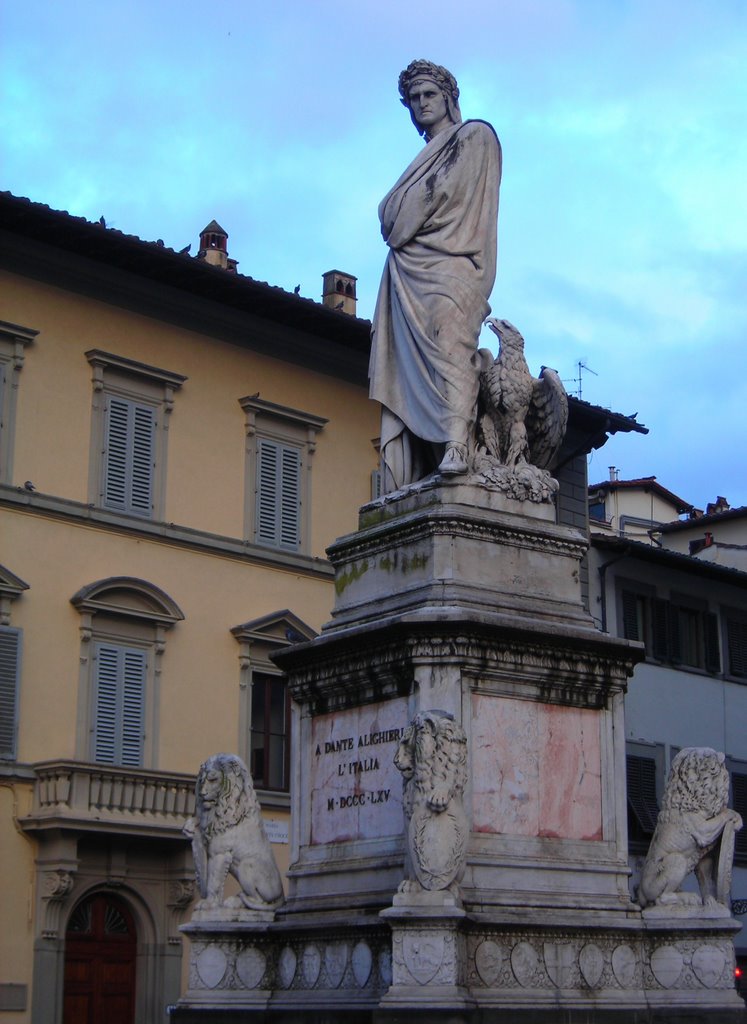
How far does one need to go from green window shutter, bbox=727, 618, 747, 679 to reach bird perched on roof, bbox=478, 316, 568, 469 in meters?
25.8

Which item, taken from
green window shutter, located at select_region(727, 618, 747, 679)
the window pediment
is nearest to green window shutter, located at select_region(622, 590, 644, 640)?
green window shutter, located at select_region(727, 618, 747, 679)

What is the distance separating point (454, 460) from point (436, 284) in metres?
1.34

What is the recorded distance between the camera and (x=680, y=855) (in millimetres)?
11594

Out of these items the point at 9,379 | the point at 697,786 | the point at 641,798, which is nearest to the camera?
the point at 697,786

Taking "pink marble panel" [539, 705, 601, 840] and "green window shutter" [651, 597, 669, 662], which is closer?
"pink marble panel" [539, 705, 601, 840]

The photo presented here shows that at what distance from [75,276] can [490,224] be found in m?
16.4

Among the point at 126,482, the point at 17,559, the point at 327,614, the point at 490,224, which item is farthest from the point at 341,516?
the point at 490,224

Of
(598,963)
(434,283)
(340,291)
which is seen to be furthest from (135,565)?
(598,963)

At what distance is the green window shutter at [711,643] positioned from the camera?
37000mm

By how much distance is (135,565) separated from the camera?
28.3 m

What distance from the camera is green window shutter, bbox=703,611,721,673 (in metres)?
37.0

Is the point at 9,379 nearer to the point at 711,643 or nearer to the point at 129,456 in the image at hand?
the point at 129,456

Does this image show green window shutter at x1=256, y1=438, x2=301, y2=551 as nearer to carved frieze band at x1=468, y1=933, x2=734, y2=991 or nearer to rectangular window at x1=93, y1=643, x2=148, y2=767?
rectangular window at x1=93, y1=643, x2=148, y2=767

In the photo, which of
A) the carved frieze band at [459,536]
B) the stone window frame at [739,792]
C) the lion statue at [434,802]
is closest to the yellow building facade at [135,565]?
the stone window frame at [739,792]
